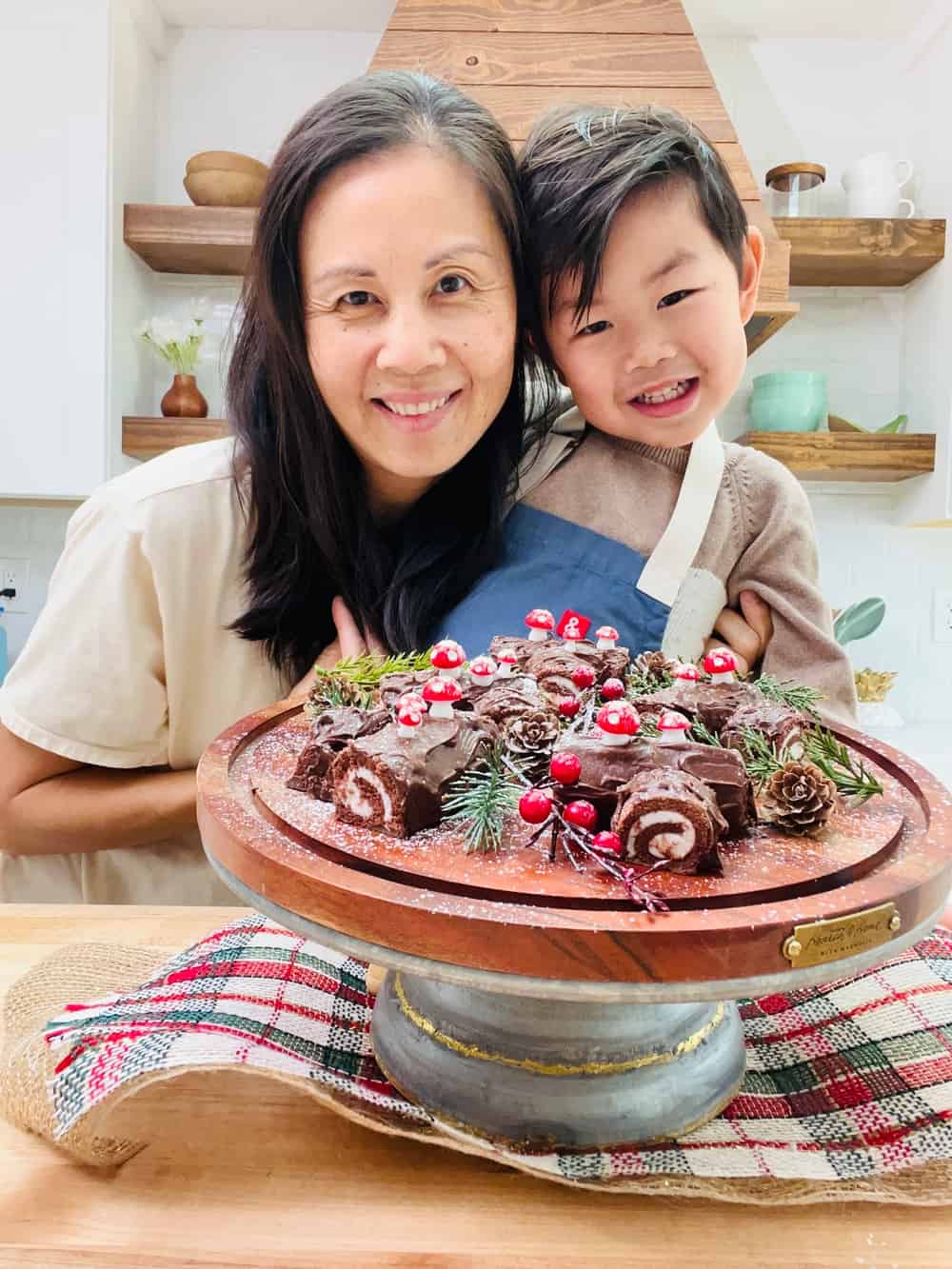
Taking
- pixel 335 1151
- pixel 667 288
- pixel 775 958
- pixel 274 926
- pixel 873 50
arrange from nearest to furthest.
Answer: pixel 775 958
pixel 335 1151
pixel 274 926
pixel 667 288
pixel 873 50

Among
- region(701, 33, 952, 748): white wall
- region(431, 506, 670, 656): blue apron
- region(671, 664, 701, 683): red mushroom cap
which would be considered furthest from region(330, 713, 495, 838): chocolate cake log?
region(701, 33, 952, 748): white wall

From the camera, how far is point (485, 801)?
56cm

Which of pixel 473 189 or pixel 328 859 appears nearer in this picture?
pixel 328 859

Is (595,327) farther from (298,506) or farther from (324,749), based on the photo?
(324,749)

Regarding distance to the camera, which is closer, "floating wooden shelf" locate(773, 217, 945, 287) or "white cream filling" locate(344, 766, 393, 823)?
"white cream filling" locate(344, 766, 393, 823)

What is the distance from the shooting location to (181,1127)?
60 centimetres

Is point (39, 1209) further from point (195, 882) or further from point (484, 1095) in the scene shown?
point (195, 882)

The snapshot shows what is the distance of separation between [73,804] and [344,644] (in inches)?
12.9

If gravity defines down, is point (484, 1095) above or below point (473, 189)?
below

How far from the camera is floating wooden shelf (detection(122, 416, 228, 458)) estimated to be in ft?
7.70

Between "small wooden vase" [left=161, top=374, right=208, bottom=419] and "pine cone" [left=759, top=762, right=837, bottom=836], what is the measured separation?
2132mm

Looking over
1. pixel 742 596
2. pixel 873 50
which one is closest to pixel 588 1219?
pixel 742 596

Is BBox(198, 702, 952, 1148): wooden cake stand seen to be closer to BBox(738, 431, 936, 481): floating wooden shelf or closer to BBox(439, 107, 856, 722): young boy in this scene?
BBox(439, 107, 856, 722): young boy

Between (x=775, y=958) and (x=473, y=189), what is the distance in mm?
723
